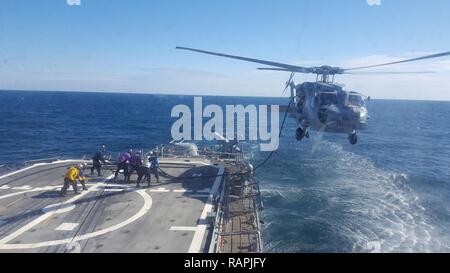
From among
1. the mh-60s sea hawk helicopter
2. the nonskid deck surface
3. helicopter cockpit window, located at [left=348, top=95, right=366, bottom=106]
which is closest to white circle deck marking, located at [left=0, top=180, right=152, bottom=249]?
the nonskid deck surface

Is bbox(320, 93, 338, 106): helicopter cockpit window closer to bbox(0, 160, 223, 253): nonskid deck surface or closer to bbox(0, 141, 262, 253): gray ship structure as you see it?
bbox(0, 141, 262, 253): gray ship structure

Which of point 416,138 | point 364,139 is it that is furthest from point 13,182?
point 416,138

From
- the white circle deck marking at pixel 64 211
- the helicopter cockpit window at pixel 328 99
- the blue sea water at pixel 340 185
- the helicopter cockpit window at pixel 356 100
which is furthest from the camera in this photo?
the blue sea water at pixel 340 185

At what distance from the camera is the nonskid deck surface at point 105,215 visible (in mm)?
15109

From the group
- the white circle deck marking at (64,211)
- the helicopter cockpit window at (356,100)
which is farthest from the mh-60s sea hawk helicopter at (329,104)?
the white circle deck marking at (64,211)

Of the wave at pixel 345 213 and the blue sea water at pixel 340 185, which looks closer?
the wave at pixel 345 213

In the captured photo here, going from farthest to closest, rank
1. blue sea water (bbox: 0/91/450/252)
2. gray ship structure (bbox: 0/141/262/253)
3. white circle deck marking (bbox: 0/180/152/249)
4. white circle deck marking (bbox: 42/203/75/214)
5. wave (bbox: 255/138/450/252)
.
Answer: blue sea water (bbox: 0/91/450/252) < wave (bbox: 255/138/450/252) < white circle deck marking (bbox: 42/203/75/214) < gray ship structure (bbox: 0/141/262/253) < white circle deck marking (bbox: 0/180/152/249)

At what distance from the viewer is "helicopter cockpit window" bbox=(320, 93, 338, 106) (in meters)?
17.8

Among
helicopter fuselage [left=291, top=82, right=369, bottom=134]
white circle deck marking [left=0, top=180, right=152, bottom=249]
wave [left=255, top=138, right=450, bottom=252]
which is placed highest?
helicopter fuselage [left=291, top=82, right=369, bottom=134]

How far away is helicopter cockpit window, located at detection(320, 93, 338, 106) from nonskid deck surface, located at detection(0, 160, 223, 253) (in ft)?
28.2

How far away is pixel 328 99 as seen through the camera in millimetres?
17922

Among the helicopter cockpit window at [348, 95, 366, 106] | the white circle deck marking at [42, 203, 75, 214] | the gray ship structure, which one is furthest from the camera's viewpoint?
the white circle deck marking at [42, 203, 75, 214]

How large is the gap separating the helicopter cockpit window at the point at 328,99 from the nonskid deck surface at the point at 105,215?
859 cm

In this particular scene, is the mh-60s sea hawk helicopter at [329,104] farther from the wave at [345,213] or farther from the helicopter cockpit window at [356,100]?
the wave at [345,213]
